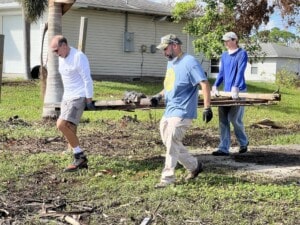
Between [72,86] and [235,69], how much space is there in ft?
8.73

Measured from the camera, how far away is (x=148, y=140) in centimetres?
1059

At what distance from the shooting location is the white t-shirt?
7363 millimetres

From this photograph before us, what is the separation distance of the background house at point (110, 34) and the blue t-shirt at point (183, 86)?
710 inches

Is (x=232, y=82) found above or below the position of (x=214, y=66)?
above

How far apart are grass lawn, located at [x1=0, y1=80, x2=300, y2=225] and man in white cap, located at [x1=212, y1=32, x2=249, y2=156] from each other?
3.55 feet

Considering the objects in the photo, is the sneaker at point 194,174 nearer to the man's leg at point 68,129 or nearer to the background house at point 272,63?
the man's leg at point 68,129

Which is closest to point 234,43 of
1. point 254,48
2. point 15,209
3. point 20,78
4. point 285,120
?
point 15,209

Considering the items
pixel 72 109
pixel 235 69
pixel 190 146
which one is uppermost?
pixel 235 69

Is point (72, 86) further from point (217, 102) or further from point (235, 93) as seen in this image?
point (235, 93)

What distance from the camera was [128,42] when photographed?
2720cm

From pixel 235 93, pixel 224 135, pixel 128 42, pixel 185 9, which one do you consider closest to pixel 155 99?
pixel 235 93

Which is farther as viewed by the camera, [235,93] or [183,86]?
[235,93]

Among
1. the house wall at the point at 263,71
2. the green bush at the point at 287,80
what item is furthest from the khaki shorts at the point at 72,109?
the house wall at the point at 263,71

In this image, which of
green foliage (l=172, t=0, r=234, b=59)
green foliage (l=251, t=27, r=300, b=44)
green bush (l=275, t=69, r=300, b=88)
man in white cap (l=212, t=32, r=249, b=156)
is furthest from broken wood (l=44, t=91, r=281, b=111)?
green bush (l=275, t=69, r=300, b=88)
